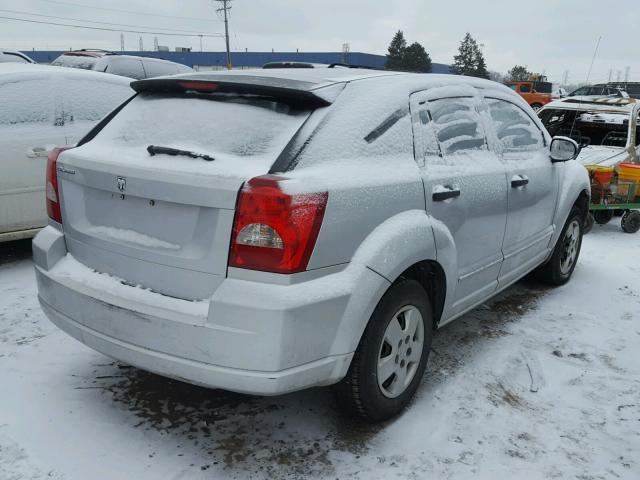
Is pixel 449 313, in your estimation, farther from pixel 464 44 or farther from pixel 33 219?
pixel 464 44

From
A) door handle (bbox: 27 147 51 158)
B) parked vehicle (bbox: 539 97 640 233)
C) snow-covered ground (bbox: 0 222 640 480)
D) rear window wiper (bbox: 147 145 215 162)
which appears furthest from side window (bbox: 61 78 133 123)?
parked vehicle (bbox: 539 97 640 233)

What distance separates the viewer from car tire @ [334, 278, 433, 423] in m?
2.61

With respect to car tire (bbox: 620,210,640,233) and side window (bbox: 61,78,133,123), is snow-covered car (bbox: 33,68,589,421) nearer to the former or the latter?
side window (bbox: 61,78,133,123)

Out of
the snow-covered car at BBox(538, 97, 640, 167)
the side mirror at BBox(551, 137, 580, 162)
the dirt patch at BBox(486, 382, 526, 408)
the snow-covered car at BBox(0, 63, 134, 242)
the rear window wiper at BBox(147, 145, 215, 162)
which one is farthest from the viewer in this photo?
the snow-covered car at BBox(538, 97, 640, 167)

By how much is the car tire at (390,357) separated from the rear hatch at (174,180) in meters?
0.78

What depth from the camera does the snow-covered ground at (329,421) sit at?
8.39ft

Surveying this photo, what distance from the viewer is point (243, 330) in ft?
7.26

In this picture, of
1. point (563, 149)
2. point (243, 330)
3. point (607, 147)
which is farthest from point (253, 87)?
point (607, 147)

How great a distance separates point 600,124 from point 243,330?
8357mm

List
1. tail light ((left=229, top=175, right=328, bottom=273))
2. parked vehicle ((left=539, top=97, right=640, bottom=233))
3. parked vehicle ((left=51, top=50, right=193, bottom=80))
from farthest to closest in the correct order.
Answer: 1. parked vehicle ((left=51, top=50, right=193, bottom=80))
2. parked vehicle ((left=539, top=97, right=640, bottom=233))
3. tail light ((left=229, top=175, right=328, bottom=273))

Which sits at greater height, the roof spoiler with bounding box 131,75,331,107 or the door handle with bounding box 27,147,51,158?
the roof spoiler with bounding box 131,75,331,107

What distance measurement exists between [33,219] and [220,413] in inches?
118

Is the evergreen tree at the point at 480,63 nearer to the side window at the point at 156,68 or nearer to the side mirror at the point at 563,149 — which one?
the side window at the point at 156,68

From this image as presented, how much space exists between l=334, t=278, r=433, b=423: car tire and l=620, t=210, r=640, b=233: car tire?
217 inches
